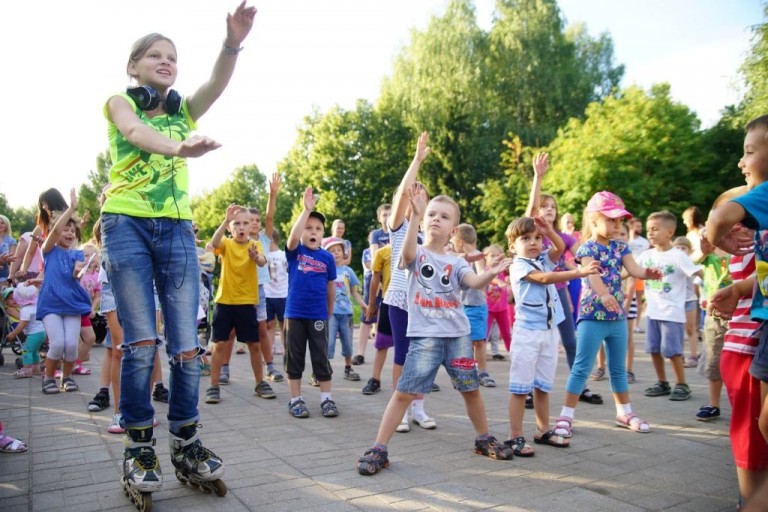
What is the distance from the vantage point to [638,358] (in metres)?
9.12

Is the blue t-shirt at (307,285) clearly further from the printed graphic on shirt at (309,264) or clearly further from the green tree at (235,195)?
the green tree at (235,195)

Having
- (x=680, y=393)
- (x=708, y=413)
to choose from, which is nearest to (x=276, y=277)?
(x=680, y=393)

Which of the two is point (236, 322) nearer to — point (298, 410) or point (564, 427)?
point (298, 410)

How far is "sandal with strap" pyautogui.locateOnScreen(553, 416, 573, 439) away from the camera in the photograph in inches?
171

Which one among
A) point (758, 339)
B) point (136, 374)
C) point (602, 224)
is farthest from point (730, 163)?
point (136, 374)

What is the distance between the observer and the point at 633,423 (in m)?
4.68

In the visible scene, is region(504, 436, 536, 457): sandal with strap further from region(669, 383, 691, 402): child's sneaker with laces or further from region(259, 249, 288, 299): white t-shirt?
region(259, 249, 288, 299): white t-shirt

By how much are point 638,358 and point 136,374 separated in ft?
26.8

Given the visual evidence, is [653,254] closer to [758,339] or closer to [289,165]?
[758,339]

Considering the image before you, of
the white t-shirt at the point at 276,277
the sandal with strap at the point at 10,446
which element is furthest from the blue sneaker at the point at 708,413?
the white t-shirt at the point at 276,277

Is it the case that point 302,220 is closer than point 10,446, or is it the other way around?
point 10,446

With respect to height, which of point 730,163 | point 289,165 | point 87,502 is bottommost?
point 87,502

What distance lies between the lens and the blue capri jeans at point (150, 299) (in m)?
3.05

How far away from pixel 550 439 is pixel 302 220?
2.83 m
